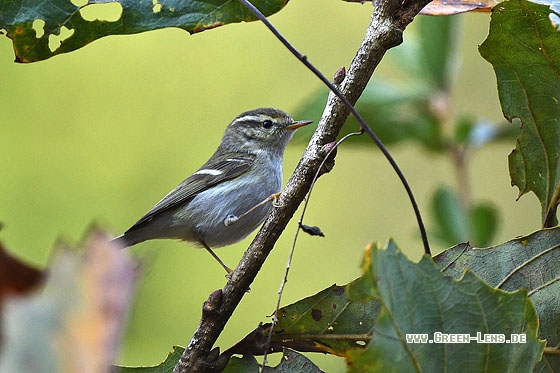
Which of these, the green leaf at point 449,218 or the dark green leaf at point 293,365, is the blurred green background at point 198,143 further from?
the dark green leaf at point 293,365

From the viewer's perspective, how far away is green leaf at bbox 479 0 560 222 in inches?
46.6

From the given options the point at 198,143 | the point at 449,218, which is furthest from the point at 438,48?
the point at 198,143

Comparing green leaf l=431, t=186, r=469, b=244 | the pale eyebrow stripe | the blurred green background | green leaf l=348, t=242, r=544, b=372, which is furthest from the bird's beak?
green leaf l=348, t=242, r=544, b=372

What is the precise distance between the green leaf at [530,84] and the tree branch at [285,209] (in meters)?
0.25

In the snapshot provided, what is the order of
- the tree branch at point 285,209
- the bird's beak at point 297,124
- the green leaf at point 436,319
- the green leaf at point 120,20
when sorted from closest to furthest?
the green leaf at point 436,319 → the tree branch at point 285,209 → the green leaf at point 120,20 → the bird's beak at point 297,124

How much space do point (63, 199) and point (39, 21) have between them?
9.60ft

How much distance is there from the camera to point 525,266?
1135 millimetres

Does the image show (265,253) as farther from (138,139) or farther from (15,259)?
(138,139)

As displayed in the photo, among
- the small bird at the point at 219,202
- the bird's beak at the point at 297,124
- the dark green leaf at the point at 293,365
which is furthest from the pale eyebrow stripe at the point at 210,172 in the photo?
the dark green leaf at the point at 293,365

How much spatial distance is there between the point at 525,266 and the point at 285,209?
425mm

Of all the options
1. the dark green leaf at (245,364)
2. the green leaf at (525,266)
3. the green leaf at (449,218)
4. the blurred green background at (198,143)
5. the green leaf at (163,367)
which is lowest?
the blurred green background at (198,143)

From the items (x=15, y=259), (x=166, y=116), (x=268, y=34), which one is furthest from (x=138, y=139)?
(x=15, y=259)

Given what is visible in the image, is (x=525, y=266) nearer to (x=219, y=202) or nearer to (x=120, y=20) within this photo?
(x=120, y=20)

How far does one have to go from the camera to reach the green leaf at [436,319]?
0.82m
